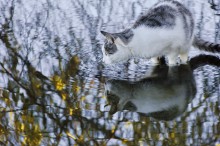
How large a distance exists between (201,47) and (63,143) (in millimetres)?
2035

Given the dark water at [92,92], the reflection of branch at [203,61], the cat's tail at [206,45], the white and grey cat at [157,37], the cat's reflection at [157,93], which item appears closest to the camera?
the dark water at [92,92]

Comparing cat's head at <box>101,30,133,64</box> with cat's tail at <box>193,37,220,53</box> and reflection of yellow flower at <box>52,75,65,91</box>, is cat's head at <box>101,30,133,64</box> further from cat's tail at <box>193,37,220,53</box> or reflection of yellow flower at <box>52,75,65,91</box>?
cat's tail at <box>193,37,220,53</box>

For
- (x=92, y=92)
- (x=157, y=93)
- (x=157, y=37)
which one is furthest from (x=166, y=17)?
(x=92, y=92)

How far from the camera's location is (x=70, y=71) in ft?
16.3

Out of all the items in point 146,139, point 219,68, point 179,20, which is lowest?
point 146,139

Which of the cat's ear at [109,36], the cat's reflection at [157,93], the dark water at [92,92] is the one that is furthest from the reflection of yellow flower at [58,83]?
the cat's ear at [109,36]

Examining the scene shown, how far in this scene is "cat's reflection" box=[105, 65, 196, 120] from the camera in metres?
4.29

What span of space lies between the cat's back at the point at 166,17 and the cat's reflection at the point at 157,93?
0.44 meters

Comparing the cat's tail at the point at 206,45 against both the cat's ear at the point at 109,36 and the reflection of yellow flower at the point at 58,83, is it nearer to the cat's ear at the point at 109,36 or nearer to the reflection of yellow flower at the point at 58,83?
the cat's ear at the point at 109,36

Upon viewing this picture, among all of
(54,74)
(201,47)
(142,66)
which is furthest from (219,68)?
(54,74)

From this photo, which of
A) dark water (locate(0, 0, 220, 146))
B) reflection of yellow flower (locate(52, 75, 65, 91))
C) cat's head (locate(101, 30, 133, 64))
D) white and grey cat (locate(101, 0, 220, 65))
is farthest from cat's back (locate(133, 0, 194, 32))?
reflection of yellow flower (locate(52, 75, 65, 91))

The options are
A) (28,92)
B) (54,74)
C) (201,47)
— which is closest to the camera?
(28,92)

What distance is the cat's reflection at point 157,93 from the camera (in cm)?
429

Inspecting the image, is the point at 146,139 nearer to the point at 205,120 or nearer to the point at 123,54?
the point at 205,120
